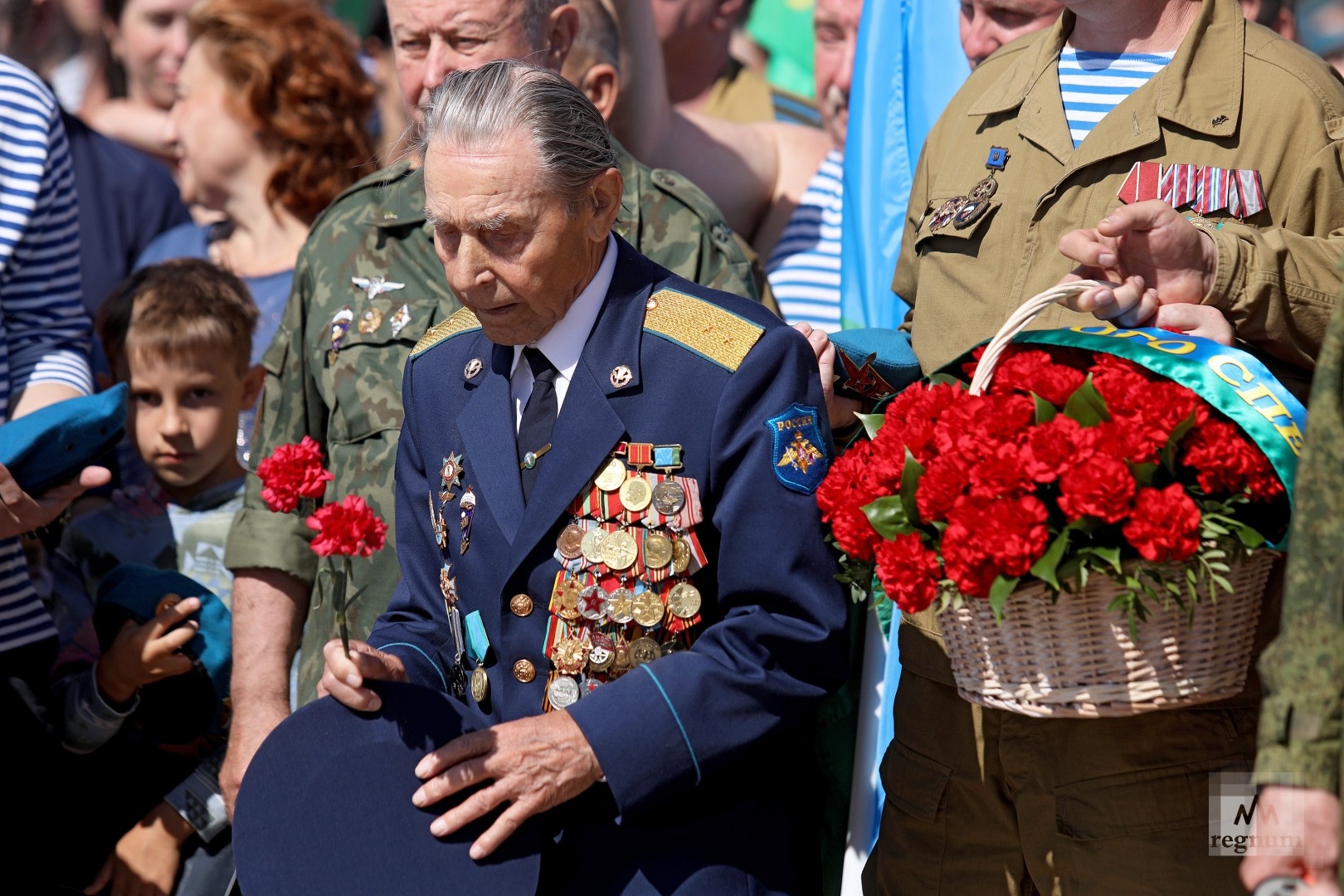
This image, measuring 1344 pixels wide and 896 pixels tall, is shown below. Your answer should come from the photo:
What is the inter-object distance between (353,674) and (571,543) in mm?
418

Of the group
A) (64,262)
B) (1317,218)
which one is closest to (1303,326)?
(1317,218)

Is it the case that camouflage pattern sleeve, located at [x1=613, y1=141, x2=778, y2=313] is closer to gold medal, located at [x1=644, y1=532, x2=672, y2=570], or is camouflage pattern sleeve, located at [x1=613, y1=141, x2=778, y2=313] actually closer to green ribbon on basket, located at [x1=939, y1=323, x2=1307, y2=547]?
gold medal, located at [x1=644, y1=532, x2=672, y2=570]

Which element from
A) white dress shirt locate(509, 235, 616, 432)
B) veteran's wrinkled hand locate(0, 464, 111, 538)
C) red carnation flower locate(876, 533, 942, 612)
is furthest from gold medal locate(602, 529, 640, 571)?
veteran's wrinkled hand locate(0, 464, 111, 538)

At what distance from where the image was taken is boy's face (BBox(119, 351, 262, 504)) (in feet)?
13.8

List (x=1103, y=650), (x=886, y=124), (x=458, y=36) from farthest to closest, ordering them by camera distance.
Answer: (x=886, y=124) → (x=458, y=36) → (x=1103, y=650)

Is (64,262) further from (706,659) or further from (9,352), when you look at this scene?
(706,659)

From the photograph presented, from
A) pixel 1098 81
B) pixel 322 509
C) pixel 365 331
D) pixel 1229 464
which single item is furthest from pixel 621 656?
pixel 1098 81

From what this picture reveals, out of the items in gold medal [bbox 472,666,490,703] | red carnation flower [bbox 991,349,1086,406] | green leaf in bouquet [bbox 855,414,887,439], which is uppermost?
red carnation flower [bbox 991,349,1086,406]

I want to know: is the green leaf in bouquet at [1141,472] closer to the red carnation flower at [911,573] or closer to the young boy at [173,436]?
the red carnation flower at [911,573]

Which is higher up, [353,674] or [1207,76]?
[1207,76]

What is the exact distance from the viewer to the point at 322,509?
7.63ft

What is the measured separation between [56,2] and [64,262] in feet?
11.9

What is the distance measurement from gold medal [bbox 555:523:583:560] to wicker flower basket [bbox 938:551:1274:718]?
651 mm

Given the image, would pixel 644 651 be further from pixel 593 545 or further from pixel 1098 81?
pixel 1098 81
